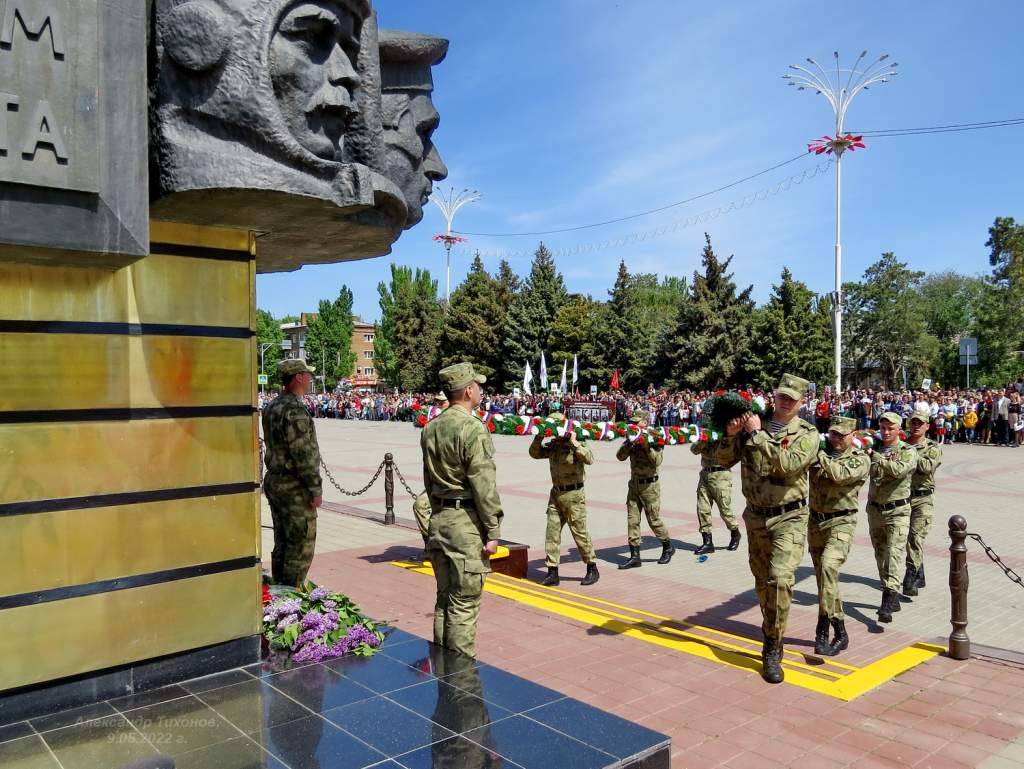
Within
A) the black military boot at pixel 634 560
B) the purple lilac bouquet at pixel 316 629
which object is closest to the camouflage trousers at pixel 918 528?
the black military boot at pixel 634 560

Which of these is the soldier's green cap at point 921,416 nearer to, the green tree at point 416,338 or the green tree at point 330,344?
the green tree at point 416,338

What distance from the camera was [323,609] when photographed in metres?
5.31

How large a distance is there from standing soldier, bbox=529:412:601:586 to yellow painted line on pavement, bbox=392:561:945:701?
1.42 ft

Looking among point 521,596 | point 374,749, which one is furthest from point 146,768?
point 521,596

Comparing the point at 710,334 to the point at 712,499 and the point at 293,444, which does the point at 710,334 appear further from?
the point at 293,444

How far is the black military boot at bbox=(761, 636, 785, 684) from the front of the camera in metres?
5.66

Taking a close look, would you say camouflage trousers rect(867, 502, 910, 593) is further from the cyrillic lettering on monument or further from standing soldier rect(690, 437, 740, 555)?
the cyrillic lettering on monument

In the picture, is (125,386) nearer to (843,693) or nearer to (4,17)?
(4,17)

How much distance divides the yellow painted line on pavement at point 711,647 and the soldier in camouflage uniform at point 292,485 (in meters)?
2.39

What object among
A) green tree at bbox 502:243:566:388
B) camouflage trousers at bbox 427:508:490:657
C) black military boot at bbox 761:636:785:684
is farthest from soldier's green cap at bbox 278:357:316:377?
green tree at bbox 502:243:566:388

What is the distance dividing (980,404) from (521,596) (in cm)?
2328

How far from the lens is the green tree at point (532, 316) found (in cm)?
4728

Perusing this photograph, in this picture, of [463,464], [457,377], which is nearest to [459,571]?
[463,464]

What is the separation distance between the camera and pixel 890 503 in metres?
7.62
